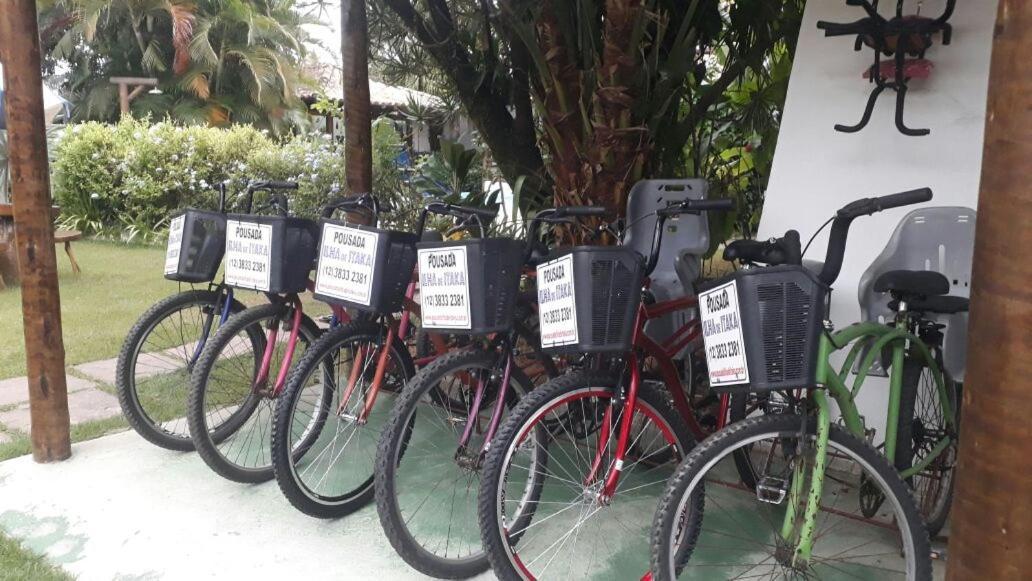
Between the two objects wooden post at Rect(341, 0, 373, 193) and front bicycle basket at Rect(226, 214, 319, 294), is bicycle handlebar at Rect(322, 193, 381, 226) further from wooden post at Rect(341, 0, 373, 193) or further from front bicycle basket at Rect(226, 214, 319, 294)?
wooden post at Rect(341, 0, 373, 193)

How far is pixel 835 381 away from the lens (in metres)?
2.19

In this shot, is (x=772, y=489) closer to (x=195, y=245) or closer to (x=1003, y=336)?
(x=1003, y=336)

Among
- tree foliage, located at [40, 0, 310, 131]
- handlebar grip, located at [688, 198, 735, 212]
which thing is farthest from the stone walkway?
tree foliage, located at [40, 0, 310, 131]

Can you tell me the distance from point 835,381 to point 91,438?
3421 mm

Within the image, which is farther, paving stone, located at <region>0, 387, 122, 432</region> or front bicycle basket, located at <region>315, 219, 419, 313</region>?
paving stone, located at <region>0, 387, 122, 432</region>

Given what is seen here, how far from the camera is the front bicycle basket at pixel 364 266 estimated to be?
2.93m

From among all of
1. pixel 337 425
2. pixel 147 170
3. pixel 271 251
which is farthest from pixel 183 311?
pixel 147 170

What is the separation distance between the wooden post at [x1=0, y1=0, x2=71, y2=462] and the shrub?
721cm

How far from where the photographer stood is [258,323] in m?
3.45

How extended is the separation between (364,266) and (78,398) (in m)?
2.64

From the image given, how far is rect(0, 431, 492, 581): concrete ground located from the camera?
109 inches

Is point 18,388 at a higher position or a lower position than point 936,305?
lower

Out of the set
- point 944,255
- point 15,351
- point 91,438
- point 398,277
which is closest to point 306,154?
point 15,351

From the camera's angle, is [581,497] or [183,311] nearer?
Result: [581,497]
